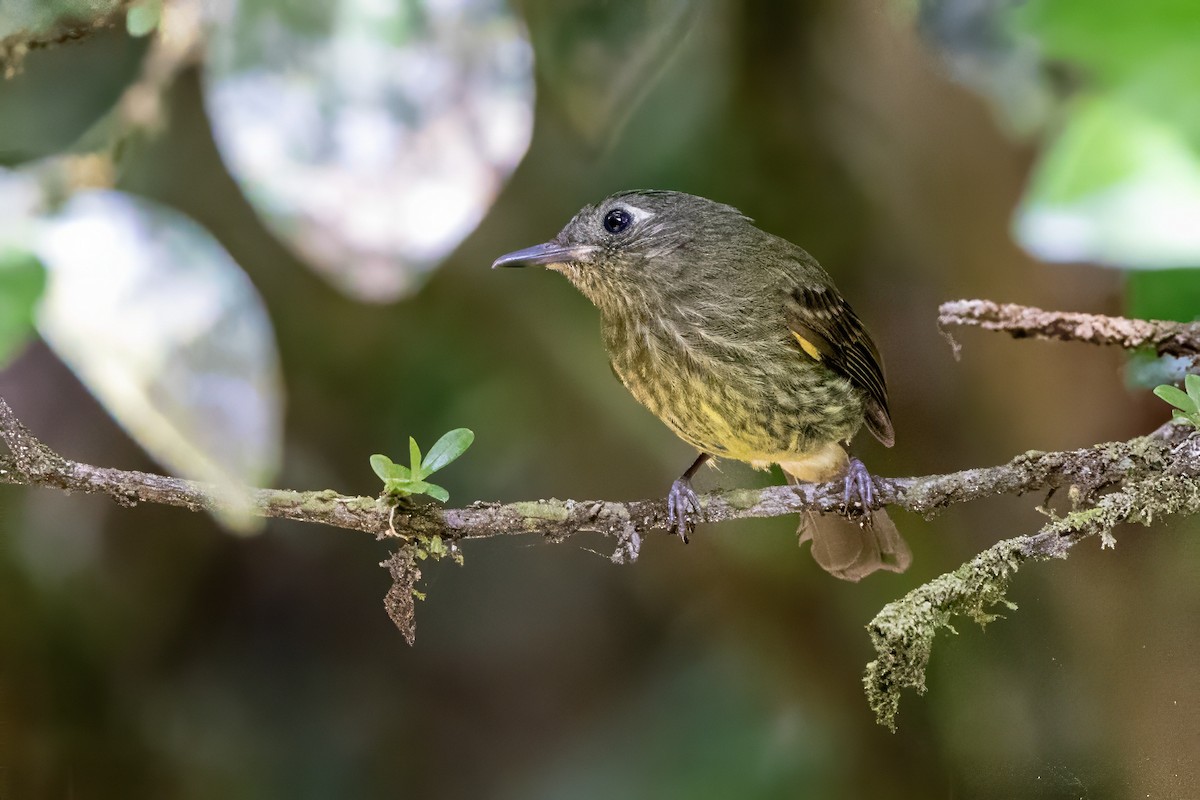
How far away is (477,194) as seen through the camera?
5.84 feet

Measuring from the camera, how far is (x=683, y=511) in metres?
1.66

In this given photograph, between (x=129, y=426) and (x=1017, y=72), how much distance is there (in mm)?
1772

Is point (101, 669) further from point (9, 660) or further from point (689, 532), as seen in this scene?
point (689, 532)

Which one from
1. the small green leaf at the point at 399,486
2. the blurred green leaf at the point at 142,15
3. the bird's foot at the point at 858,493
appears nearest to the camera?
the small green leaf at the point at 399,486

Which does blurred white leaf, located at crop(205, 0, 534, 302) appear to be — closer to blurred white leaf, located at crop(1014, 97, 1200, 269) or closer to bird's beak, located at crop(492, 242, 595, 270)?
bird's beak, located at crop(492, 242, 595, 270)

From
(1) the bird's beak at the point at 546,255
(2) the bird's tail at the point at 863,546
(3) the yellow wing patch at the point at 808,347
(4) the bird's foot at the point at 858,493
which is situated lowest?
(2) the bird's tail at the point at 863,546

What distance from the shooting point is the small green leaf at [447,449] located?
1507 millimetres

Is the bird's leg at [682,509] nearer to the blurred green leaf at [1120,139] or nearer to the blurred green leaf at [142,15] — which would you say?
the blurred green leaf at [1120,139]

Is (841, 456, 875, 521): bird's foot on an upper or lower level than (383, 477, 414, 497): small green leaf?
lower

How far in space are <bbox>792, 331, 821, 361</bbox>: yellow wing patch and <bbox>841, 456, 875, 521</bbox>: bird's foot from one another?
22cm

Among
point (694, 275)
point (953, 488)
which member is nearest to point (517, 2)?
point (694, 275)

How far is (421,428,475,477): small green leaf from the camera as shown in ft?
4.94

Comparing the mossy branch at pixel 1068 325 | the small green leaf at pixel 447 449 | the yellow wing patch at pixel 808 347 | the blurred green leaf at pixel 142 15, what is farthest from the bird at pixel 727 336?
the blurred green leaf at pixel 142 15

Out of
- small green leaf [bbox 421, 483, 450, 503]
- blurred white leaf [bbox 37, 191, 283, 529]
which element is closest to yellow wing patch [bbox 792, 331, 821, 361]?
small green leaf [bbox 421, 483, 450, 503]
